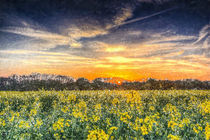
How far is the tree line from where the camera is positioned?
25844mm

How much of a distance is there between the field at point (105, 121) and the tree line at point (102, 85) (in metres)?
11.5

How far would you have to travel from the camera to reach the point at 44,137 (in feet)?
20.2

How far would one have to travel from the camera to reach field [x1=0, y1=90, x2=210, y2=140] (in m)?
6.07

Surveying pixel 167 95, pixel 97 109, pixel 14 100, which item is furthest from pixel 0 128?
pixel 167 95

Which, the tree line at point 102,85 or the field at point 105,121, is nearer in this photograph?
the field at point 105,121

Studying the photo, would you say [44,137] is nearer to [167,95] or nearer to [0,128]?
[0,128]

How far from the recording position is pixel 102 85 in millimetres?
26031

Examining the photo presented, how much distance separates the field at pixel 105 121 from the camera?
19.9 ft

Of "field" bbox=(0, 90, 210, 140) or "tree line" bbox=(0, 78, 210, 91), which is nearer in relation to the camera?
"field" bbox=(0, 90, 210, 140)

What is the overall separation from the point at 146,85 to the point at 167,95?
12954 mm

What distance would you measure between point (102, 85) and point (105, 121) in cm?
1848

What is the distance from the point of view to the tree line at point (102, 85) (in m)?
25.8

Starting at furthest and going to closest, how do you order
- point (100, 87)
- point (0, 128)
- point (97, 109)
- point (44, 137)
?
point (100, 87)
point (97, 109)
point (0, 128)
point (44, 137)

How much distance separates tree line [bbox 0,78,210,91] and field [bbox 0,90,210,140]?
1151 centimetres
